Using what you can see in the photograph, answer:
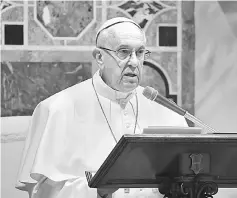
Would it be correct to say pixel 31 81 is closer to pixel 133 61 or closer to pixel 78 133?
pixel 78 133

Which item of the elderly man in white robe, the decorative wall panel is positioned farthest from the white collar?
the decorative wall panel

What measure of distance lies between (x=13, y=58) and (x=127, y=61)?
165 centimetres

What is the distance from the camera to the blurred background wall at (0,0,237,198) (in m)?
5.88

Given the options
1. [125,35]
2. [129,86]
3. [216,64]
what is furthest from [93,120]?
[216,64]

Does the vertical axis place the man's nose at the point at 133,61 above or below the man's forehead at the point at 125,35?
below

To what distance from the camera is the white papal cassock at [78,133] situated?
4.40 metres

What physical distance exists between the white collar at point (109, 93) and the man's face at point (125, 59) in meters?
0.14

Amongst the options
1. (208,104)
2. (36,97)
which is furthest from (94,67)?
(208,104)

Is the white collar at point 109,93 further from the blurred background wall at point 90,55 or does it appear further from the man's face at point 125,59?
the blurred background wall at point 90,55

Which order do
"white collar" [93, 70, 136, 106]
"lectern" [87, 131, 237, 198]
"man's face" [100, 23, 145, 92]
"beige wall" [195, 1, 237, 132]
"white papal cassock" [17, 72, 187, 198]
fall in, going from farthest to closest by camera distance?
"beige wall" [195, 1, 237, 132] → "white collar" [93, 70, 136, 106] → "man's face" [100, 23, 145, 92] → "white papal cassock" [17, 72, 187, 198] → "lectern" [87, 131, 237, 198]

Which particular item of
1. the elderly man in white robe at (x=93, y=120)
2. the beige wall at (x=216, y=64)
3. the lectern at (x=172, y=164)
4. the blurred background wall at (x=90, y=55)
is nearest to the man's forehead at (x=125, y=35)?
the elderly man in white robe at (x=93, y=120)

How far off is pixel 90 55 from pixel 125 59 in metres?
1.55

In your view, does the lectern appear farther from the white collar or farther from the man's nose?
the white collar

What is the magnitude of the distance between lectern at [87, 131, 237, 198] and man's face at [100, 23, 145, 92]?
1099 millimetres
